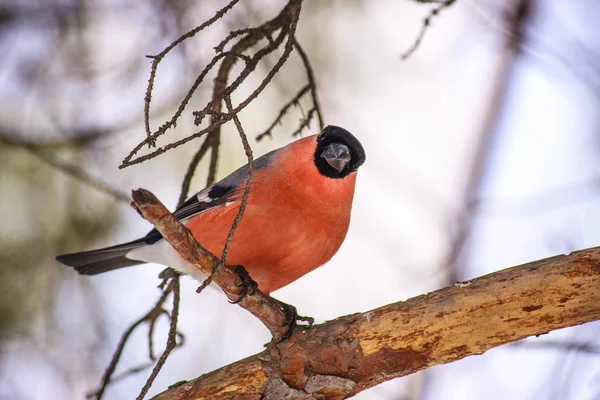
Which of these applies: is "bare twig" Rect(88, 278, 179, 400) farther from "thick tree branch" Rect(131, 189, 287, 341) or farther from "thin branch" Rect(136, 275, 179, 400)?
"thick tree branch" Rect(131, 189, 287, 341)

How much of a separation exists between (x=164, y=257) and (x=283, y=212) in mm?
932

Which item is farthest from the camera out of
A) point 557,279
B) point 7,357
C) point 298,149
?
point 7,357

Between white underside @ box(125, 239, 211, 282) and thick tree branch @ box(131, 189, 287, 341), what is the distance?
878mm

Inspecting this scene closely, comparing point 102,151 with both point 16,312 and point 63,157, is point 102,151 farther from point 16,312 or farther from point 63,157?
point 16,312

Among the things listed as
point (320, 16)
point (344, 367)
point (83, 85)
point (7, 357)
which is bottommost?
point (344, 367)

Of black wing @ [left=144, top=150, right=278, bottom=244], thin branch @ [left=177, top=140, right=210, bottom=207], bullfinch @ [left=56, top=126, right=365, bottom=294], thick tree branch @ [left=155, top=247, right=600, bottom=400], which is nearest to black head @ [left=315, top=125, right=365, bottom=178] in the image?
bullfinch @ [left=56, top=126, right=365, bottom=294]

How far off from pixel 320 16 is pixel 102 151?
8.16ft

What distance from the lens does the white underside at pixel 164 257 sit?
4441mm

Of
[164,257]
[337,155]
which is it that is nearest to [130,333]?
[164,257]

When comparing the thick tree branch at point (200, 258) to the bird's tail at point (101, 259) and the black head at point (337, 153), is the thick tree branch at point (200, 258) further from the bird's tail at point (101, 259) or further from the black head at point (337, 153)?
the bird's tail at point (101, 259)

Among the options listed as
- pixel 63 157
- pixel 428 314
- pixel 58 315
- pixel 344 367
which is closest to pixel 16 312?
pixel 58 315

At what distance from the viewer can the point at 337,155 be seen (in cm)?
444

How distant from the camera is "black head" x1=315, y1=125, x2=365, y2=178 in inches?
174

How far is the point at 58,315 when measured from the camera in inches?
231
